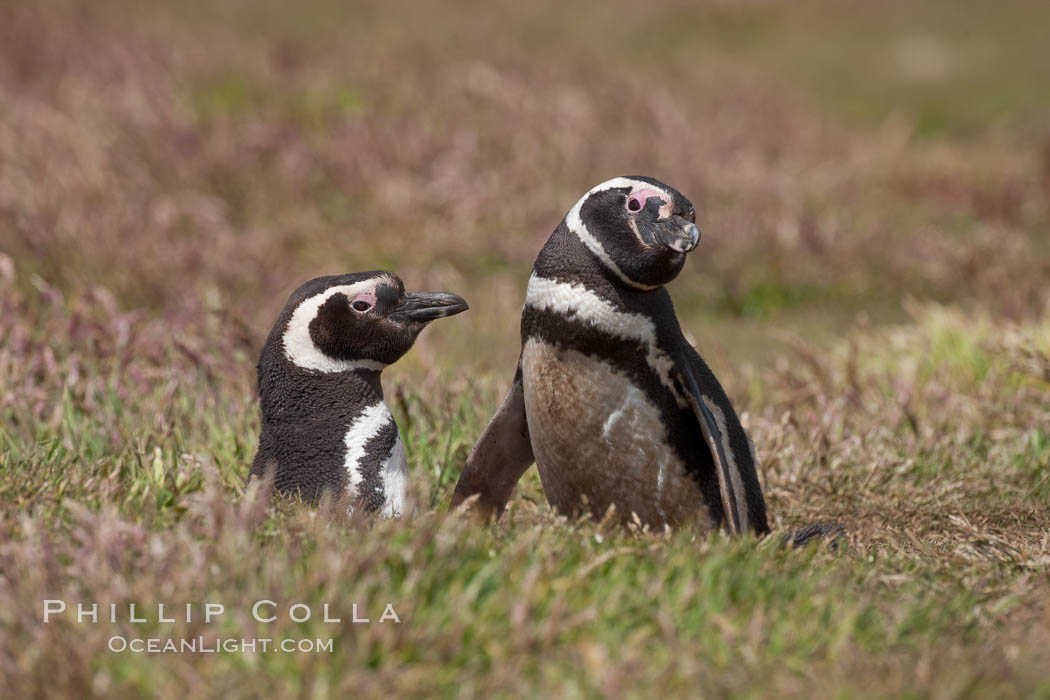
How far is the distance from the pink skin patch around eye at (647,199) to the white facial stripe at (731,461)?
698 millimetres

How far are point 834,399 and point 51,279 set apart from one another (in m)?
5.54

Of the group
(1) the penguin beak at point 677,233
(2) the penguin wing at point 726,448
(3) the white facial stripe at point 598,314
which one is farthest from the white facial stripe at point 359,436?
(1) the penguin beak at point 677,233

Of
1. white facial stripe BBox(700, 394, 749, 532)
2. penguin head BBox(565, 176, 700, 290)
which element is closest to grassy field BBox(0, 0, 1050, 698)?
white facial stripe BBox(700, 394, 749, 532)

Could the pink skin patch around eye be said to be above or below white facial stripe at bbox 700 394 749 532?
above

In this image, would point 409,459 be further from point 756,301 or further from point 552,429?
point 756,301

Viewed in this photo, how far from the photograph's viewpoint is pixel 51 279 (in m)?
8.98

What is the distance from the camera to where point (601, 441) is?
4.56 metres

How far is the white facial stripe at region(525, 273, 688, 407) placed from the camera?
4438 millimetres

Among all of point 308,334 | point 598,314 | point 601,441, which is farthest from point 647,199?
point 308,334

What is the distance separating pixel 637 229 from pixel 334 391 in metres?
1.27

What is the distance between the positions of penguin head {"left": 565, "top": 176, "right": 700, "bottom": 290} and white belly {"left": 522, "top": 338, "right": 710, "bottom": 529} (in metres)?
0.36

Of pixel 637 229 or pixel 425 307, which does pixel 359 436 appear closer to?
pixel 425 307

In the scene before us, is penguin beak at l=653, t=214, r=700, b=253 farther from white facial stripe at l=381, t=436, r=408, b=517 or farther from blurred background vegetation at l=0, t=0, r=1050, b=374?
blurred background vegetation at l=0, t=0, r=1050, b=374

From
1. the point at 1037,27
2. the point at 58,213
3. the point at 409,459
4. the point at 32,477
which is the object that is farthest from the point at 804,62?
the point at 32,477
